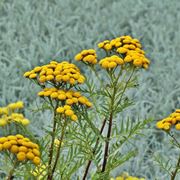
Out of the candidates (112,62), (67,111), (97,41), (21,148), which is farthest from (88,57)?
(97,41)

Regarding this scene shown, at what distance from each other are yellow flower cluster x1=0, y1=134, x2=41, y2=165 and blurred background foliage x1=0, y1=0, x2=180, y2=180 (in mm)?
1885

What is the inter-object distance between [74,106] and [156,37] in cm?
358

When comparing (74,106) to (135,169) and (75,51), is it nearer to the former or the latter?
(135,169)

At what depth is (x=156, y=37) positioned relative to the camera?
5.37 m

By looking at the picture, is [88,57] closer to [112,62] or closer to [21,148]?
[112,62]

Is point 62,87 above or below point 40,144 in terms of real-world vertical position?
above

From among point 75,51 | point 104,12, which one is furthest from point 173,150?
point 104,12

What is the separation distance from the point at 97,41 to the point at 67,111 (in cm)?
357

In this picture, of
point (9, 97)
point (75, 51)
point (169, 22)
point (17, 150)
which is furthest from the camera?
point (169, 22)

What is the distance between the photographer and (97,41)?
530cm

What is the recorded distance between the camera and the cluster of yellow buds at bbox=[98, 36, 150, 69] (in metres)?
1.92

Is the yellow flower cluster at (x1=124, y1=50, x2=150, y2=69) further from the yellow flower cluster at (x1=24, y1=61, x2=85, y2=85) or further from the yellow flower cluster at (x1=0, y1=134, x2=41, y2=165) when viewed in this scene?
the yellow flower cluster at (x1=0, y1=134, x2=41, y2=165)

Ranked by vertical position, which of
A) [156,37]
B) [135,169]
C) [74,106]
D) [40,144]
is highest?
[156,37]

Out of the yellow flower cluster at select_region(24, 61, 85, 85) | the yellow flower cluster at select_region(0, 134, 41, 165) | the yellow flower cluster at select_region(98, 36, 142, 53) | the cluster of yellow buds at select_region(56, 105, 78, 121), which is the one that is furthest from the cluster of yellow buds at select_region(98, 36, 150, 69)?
the yellow flower cluster at select_region(0, 134, 41, 165)
